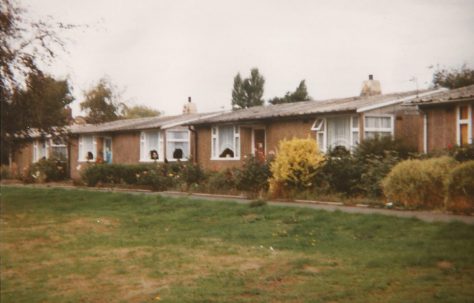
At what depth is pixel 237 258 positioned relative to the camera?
904 centimetres

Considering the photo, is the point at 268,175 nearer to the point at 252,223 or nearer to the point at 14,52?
the point at 252,223

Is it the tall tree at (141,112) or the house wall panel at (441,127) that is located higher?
the tall tree at (141,112)

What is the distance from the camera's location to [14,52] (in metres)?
16.1

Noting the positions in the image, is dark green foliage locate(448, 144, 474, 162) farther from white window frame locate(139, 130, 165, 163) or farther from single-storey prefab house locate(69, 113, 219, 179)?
white window frame locate(139, 130, 165, 163)

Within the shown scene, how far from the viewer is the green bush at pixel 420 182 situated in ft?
42.4

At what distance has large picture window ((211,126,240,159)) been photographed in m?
25.2

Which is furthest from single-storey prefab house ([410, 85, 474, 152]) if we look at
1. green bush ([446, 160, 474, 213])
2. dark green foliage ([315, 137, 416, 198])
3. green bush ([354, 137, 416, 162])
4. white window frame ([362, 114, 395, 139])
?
green bush ([446, 160, 474, 213])

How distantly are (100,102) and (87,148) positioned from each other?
83.9 ft

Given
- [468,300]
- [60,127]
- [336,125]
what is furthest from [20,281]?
Result: [336,125]

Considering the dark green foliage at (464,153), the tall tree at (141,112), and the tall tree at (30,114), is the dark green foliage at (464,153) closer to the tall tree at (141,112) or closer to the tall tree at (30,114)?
the tall tree at (30,114)

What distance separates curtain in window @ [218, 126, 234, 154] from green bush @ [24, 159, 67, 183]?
12603 millimetres

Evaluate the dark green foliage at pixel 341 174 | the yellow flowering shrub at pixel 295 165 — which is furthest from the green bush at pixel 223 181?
the dark green foliage at pixel 341 174

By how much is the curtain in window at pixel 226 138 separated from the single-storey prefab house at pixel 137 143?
1724 mm

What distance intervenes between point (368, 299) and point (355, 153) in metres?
11.6
